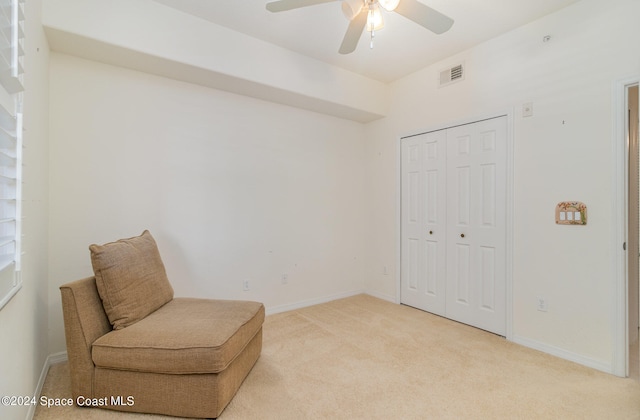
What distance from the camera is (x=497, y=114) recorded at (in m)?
2.82

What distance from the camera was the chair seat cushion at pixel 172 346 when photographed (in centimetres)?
163

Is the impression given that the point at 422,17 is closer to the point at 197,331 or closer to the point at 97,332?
the point at 197,331

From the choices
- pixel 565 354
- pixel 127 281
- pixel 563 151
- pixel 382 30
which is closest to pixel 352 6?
pixel 382 30

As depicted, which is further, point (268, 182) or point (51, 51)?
point (268, 182)

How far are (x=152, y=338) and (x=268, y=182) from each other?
203 cm

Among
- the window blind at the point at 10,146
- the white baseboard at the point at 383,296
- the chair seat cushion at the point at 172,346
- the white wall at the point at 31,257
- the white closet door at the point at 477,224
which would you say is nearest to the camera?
the window blind at the point at 10,146

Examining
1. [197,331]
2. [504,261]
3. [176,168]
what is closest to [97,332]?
[197,331]

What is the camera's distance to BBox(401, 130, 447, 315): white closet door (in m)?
3.33

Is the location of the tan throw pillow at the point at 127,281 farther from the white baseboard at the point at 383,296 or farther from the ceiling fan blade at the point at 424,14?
the white baseboard at the point at 383,296

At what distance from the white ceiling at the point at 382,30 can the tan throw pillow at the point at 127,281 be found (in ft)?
6.45

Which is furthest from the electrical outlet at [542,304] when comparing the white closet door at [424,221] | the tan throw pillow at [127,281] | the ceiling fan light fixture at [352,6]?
the tan throw pillow at [127,281]

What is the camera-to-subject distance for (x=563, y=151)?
2.42m

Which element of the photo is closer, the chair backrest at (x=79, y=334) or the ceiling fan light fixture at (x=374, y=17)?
the chair backrest at (x=79, y=334)

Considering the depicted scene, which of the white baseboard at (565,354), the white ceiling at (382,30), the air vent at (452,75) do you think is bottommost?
the white baseboard at (565,354)
